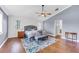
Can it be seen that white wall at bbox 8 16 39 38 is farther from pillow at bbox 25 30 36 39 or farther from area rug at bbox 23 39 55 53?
area rug at bbox 23 39 55 53

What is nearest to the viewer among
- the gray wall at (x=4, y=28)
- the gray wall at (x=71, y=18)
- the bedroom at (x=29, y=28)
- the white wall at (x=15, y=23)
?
the bedroom at (x=29, y=28)

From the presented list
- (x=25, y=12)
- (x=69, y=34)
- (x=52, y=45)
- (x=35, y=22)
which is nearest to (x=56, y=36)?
(x=52, y=45)

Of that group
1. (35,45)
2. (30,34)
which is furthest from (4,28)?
(35,45)

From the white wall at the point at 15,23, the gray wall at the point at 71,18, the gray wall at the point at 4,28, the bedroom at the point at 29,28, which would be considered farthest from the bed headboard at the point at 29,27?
the gray wall at the point at 71,18

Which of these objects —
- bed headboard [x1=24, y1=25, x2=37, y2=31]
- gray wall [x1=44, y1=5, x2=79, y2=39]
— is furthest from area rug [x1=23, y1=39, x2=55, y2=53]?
gray wall [x1=44, y1=5, x2=79, y2=39]

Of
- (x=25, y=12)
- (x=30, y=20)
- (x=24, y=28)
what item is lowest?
(x=24, y=28)

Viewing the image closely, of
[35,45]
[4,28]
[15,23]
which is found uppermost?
[15,23]

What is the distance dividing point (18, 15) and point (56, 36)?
5.19 ft

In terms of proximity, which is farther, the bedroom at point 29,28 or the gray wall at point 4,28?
the gray wall at point 4,28

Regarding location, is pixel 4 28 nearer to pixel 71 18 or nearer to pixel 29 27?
pixel 29 27

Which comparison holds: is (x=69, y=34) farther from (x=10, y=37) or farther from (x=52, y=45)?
(x=10, y=37)

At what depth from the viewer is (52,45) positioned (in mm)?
3826

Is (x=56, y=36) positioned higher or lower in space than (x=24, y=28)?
lower

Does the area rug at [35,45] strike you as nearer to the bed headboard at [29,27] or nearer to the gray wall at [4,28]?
the bed headboard at [29,27]
